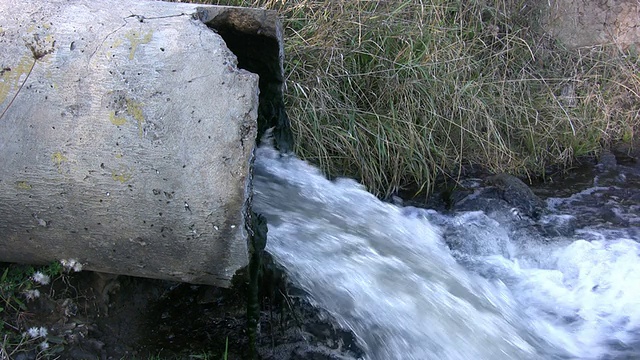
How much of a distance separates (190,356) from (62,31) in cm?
115

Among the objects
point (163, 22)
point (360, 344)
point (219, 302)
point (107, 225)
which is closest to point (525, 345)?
point (360, 344)

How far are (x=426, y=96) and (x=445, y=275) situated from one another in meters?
1.37

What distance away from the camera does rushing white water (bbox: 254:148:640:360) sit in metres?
2.46

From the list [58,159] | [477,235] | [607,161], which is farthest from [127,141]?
[607,161]

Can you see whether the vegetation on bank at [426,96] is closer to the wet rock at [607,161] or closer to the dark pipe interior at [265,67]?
the wet rock at [607,161]

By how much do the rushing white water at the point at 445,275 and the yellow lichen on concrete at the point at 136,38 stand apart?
0.94m

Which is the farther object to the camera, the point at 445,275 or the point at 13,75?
the point at 445,275

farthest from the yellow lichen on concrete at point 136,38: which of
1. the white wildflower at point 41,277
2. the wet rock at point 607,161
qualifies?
the wet rock at point 607,161

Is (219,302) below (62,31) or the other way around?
below

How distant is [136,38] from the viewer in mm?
1977

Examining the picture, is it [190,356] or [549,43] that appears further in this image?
[549,43]

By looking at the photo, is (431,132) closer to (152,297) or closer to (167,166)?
(152,297)

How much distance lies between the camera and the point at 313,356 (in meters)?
2.33

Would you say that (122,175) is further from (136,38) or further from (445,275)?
(445,275)
